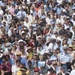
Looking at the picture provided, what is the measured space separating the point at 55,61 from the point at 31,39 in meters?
2.04

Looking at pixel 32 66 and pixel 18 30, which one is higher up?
pixel 18 30

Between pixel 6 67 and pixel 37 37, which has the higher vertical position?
pixel 37 37

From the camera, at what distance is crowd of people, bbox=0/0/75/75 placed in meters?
12.7

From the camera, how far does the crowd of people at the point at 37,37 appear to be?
1273 centimetres

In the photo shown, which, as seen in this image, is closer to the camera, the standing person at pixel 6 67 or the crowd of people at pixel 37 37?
the standing person at pixel 6 67

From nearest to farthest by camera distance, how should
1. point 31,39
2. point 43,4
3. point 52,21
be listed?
point 31,39, point 52,21, point 43,4

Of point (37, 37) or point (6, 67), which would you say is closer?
point (6, 67)

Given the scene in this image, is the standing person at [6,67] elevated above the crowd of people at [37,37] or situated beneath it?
situated beneath

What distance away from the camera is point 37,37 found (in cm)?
1476

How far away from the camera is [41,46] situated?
46.5 ft

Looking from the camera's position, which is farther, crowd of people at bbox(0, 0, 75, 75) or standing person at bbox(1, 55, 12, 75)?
crowd of people at bbox(0, 0, 75, 75)

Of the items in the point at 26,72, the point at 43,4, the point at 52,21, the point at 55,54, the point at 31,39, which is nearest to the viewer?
the point at 26,72

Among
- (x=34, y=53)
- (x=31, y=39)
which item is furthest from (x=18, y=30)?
(x=34, y=53)

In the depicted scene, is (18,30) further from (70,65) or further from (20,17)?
(70,65)
